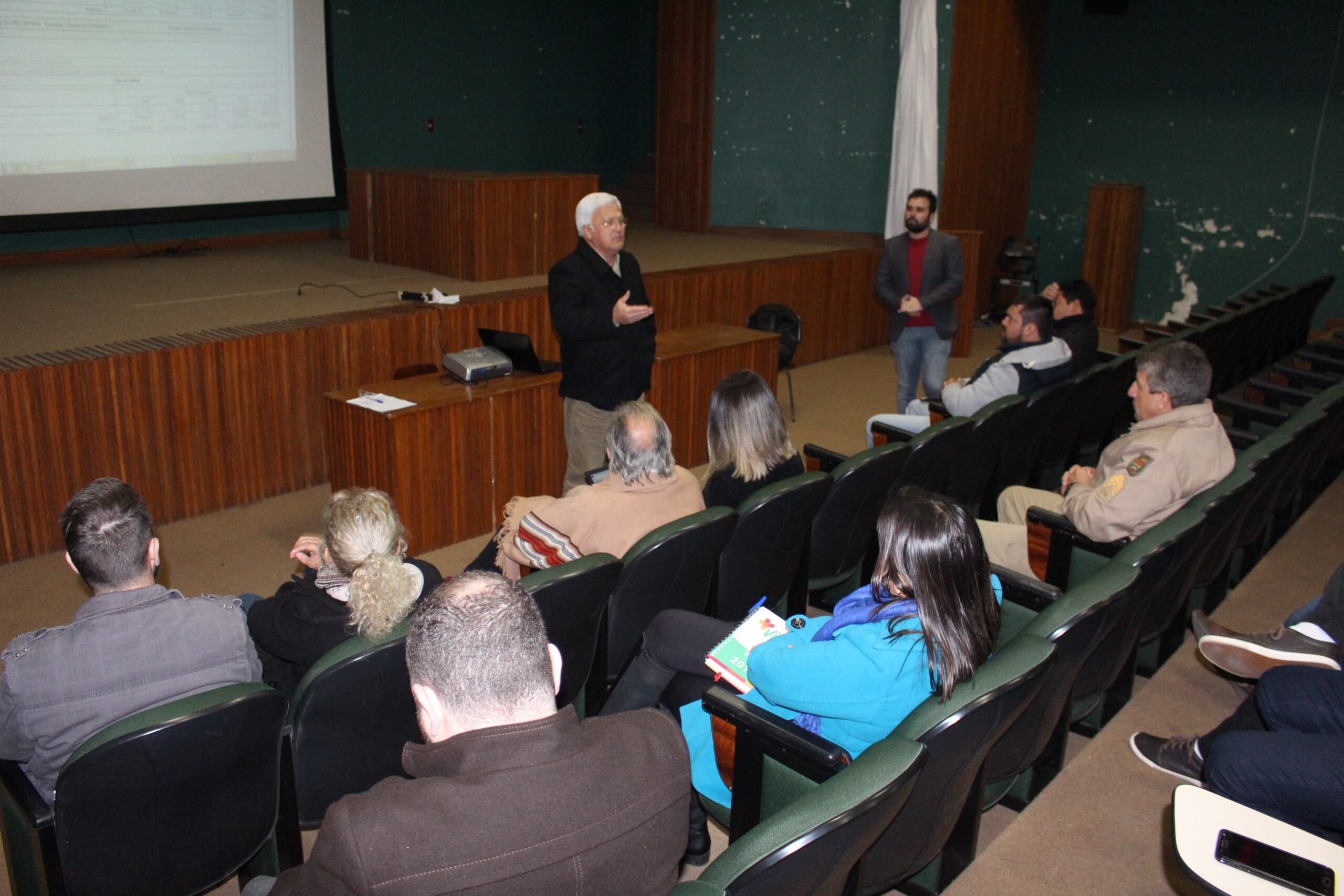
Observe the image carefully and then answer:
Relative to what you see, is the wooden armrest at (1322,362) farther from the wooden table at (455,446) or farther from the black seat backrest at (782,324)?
the wooden table at (455,446)

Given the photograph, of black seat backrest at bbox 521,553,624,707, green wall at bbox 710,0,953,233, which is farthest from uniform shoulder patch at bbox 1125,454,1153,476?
green wall at bbox 710,0,953,233

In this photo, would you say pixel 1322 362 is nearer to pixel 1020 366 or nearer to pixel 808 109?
pixel 1020 366

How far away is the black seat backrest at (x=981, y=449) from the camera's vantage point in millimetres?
3625

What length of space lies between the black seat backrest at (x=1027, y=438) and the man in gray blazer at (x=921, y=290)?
132 centimetres

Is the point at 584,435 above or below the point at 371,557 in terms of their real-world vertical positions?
below

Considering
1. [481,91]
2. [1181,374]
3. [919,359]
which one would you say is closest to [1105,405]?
[919,359]

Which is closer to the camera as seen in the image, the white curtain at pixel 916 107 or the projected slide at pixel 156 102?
the projected slide at pixel 156 102

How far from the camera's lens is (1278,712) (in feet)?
7.64

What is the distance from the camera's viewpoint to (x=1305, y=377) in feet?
16.9

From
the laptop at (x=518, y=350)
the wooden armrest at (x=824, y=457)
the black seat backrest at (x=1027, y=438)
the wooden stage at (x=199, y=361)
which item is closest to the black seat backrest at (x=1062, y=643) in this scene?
the wooden armrest at (x=824, y=457)

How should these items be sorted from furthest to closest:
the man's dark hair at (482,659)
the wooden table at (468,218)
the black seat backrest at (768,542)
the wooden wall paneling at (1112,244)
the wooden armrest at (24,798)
Answer: the wooden wall paneling at (1112,244), the wooden table at (468,218), the black seat backrest at (768,542), the wooden armrest at (24,798), the man's dark hair at (482,659)

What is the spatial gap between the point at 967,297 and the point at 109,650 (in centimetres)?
726

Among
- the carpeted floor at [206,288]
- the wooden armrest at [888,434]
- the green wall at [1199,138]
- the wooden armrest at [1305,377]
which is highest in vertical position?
the green wall at [1199,138]

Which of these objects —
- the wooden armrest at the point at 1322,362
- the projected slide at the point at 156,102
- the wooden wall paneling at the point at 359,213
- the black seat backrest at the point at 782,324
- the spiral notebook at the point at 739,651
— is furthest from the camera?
the wooden wall paneling at the point at 359,213
